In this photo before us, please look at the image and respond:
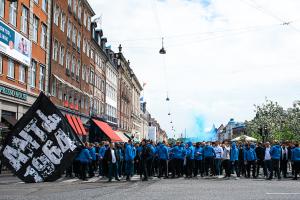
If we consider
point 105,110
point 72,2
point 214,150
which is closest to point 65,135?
point 214,150

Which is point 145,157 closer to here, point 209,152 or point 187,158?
point 187,158

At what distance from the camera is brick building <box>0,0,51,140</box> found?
24922 millimetres

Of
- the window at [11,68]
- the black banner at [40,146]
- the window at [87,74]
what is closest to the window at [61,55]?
the window at [87,74]

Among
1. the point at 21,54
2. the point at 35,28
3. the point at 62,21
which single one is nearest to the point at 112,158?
the point at 21,54

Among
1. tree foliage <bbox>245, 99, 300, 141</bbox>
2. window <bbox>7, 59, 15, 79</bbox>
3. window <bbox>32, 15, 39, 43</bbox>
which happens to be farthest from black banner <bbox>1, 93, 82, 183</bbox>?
tree foliage <bbox>245, 99, 300, 141</bbox>

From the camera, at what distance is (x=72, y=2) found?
136ft

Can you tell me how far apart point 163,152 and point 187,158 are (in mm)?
1459

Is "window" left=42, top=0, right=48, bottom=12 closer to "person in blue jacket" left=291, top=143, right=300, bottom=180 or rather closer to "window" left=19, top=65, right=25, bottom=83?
"window" left=19, top=65, right=25, bottom=83

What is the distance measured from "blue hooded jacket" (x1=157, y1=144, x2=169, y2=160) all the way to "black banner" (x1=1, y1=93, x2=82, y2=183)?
206 inches

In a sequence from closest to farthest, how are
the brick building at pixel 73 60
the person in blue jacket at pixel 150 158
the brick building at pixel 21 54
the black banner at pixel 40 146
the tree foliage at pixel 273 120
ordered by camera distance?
1. the black banner at pixel 40 146
2. the person in blue jacket at pixel 150 158
3. the brick building at pixel 21 54
4. the brick building at pixel 73 60
5. the tree foliage at pixel 273 120

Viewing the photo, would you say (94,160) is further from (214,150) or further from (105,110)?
(105,110)

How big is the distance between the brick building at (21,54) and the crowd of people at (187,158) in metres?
6.30

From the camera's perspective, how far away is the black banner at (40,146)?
55.8ft

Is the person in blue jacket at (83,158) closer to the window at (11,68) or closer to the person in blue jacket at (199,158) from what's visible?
the person in blue jacket at (199,158)
